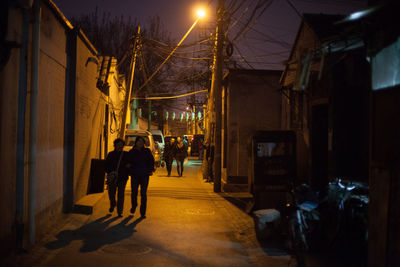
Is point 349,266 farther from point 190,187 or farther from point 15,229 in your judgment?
point 190,187


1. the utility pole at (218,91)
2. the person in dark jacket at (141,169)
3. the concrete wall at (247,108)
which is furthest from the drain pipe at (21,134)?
the concrete wall at (247,108)

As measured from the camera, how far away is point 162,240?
7301mm

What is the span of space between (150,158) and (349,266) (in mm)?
5090

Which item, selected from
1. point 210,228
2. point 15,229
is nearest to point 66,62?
point 15,229

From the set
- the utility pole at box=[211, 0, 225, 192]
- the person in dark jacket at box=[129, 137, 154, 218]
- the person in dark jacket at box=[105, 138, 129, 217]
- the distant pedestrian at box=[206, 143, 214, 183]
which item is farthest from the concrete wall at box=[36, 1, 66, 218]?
the distant pedestrian at box=[206, 143, 214, 183]

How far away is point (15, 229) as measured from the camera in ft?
19.6

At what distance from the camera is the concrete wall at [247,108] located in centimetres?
1614

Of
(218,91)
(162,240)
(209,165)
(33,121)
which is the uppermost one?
(218,91)

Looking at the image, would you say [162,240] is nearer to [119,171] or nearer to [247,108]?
[119,171]

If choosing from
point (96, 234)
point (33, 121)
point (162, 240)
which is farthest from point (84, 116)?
point (162, 240)

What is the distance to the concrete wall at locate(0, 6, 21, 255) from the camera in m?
5.50

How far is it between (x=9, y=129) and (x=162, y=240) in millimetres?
3361

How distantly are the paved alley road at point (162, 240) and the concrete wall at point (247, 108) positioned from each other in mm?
5157

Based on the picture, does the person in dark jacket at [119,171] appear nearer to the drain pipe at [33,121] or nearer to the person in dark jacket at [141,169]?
the person in dark jacket at [141,169]
